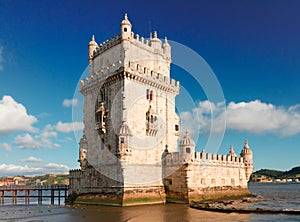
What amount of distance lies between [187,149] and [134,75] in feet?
32.1

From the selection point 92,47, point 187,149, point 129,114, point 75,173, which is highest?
point 92,47

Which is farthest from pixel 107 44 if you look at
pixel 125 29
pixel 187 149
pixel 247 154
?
pixel 247 154

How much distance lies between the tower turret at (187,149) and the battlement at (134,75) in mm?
7688

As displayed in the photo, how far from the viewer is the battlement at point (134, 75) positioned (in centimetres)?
3644

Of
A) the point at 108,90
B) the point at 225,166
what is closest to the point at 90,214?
the point at 108,90

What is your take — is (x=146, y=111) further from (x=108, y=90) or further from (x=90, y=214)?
(x=90, y=214)

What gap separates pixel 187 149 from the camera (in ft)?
118

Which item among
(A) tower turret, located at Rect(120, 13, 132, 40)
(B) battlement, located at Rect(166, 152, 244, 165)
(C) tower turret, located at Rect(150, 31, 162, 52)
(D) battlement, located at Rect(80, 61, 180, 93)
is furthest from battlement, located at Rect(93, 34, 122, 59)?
(B) battlement, located at Rect(166, 152, 244, 165)

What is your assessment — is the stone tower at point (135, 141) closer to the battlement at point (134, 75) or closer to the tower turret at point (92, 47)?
the battlement at point (134, 75)

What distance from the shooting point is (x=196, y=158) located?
1446 inches

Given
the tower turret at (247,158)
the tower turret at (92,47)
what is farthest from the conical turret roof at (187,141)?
the tower turret at (92,47)

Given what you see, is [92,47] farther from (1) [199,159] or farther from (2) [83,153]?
(1) [199,159]

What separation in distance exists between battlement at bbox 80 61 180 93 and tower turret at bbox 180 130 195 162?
7.69 m

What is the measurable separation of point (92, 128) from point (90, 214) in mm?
13407
